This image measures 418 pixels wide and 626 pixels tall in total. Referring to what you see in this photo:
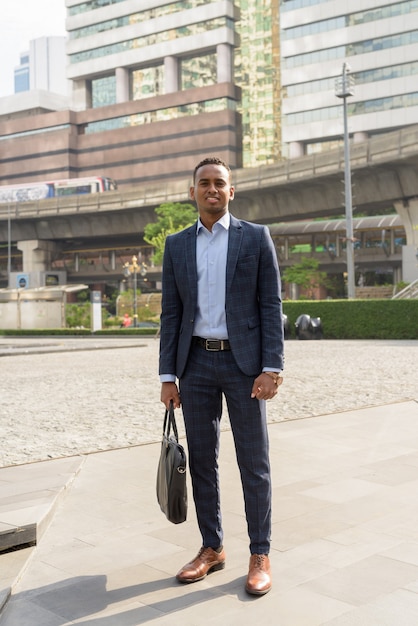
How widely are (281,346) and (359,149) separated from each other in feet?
126

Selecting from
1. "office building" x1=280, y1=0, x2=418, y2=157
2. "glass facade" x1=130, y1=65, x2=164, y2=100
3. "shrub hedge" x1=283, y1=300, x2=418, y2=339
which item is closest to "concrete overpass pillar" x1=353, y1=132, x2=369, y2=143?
"office building" x1=280, y1=0, x2=418, y2=157

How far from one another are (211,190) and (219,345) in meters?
0.78

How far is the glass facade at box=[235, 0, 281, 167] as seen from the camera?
100 m

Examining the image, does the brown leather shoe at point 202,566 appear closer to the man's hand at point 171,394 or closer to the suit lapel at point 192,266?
the man's hand at point 171,394

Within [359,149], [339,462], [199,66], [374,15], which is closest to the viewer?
[339,462]

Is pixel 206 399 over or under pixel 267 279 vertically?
under

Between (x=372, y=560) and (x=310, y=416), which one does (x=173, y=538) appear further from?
(x=310, y=416)

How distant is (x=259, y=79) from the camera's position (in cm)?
10188

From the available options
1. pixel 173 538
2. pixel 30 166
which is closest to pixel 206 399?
pixel 173 538

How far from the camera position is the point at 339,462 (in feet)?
21.1

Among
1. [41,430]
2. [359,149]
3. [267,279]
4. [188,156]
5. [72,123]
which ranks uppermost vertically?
[72,123]

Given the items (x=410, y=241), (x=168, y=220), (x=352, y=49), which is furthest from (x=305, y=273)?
(x=352, y=49)

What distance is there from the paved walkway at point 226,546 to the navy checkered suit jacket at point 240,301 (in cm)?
104

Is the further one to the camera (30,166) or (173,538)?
(30,166)
